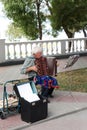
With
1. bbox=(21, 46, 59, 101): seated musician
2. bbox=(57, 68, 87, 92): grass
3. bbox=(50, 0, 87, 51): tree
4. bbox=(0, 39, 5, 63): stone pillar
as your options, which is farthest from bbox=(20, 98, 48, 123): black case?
bbox=(50, 0, 87, 51): tree

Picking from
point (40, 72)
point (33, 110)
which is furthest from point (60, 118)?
point (40, 72)

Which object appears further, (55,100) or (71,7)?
(71,7)

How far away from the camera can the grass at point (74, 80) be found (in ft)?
29.3

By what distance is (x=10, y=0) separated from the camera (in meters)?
17.1

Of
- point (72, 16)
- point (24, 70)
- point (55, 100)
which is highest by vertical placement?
point (72, 16)

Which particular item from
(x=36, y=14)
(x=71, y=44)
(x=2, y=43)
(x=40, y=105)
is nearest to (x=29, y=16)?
(x=36, y=14)

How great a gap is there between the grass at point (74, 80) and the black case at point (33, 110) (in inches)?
96.1

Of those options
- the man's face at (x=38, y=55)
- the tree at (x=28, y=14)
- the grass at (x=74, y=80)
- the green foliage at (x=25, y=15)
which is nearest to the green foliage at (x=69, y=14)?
the tree at (x=28, y=14)

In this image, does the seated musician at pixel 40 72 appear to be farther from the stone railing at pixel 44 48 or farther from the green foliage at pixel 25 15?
the green foliage at pixel 25 15

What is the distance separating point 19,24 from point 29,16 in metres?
0.62

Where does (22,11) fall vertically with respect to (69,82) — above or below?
above

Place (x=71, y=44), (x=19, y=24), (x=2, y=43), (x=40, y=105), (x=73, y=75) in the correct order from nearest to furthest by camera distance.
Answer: (x=40, y=105)
(x=73, y=75)
(x=2, y=43)
(x=71, y=44)
(x=19, y=24)

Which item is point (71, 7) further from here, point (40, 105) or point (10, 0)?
point (40, 105)

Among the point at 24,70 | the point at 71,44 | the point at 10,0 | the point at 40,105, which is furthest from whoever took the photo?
the point at 10,0
